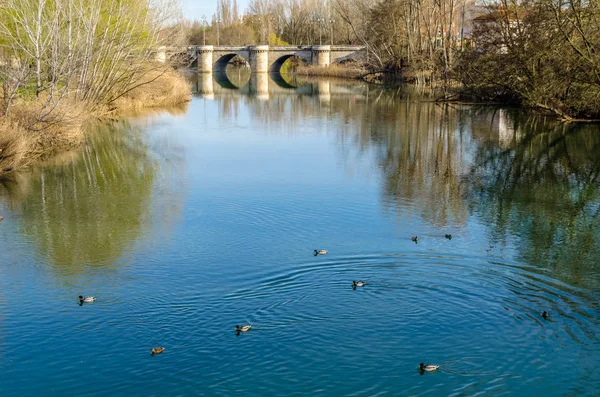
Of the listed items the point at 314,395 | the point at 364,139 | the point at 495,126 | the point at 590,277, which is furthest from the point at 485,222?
the point at 495,126

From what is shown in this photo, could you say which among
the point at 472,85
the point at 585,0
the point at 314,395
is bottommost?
the point at 314,395

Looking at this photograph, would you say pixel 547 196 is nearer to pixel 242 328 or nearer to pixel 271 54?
pixel 242 328

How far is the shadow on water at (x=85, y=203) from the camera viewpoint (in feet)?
37.9

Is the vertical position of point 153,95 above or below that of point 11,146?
above

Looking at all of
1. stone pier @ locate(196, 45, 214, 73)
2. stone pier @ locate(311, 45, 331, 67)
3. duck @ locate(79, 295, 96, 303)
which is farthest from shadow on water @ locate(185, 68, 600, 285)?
stone pier @ locate(196, 45, 214, 73)

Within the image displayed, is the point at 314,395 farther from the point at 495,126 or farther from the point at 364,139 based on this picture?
the point at 495,126

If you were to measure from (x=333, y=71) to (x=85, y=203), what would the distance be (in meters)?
50.5

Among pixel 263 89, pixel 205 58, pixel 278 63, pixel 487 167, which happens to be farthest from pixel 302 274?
pixel 278 63

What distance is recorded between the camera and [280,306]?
9.04 meters

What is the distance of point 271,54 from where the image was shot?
236 ft

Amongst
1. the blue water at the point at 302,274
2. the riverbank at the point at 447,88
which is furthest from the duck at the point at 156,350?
the riverbank at the point at 447,88

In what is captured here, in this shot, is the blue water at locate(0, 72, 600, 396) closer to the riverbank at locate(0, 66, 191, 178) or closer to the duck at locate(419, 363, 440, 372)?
the duck at locate(419, 363, 440, 372)

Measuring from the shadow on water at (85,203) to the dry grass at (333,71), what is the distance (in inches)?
1519

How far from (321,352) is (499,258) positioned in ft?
13.5
